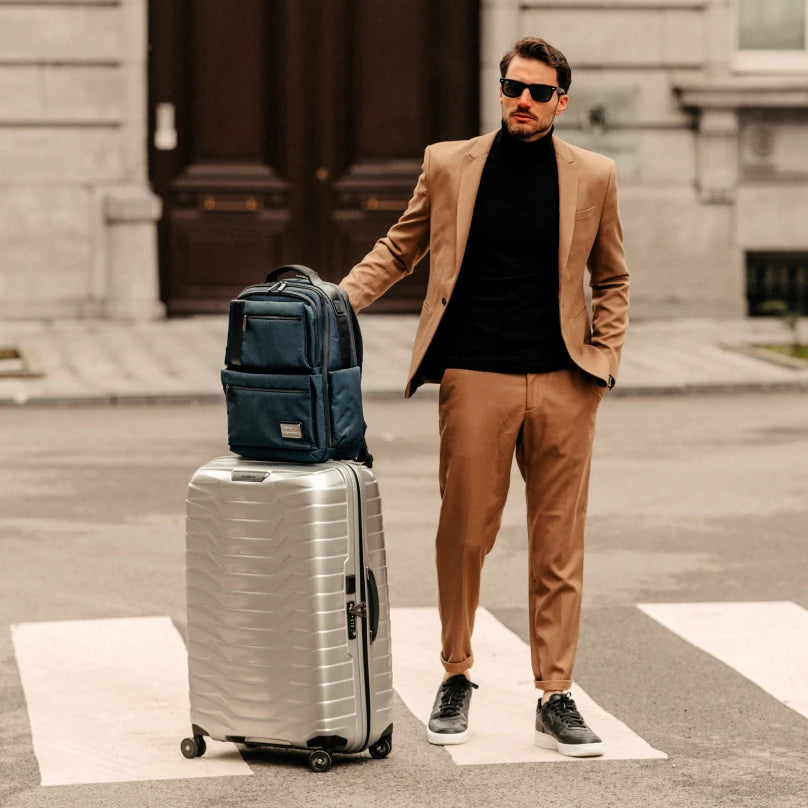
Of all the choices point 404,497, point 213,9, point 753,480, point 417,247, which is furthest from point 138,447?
point 213,9

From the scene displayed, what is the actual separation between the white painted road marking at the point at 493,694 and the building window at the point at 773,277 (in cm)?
1195

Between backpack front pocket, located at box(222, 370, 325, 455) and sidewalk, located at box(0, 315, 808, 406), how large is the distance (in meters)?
8.52

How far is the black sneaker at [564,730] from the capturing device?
5688 millimetres

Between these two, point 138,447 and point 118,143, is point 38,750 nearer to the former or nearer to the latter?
point 138,447

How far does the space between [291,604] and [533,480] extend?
0.86 m

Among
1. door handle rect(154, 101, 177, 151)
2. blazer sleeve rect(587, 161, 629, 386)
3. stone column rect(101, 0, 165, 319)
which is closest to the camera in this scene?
blazer sleeve rect(587, 161, 629, 386)

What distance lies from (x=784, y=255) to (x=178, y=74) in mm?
5696

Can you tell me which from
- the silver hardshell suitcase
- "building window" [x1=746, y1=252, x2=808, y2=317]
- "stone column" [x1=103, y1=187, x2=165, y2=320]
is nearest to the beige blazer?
the silver hardshell suitcase

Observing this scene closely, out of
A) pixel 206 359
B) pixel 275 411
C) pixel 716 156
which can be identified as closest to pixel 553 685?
pixel 275 411

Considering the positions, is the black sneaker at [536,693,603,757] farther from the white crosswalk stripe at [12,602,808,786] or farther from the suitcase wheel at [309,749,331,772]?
the suitcase wheel at [309,749,331,772]

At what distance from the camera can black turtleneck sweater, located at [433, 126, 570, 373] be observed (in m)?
5.80

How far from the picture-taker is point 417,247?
607 cm

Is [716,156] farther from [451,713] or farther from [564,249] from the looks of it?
[451,713]

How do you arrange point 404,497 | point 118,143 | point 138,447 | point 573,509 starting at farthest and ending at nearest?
point 118,143
point 138,447
point 404,497
point 573,509
